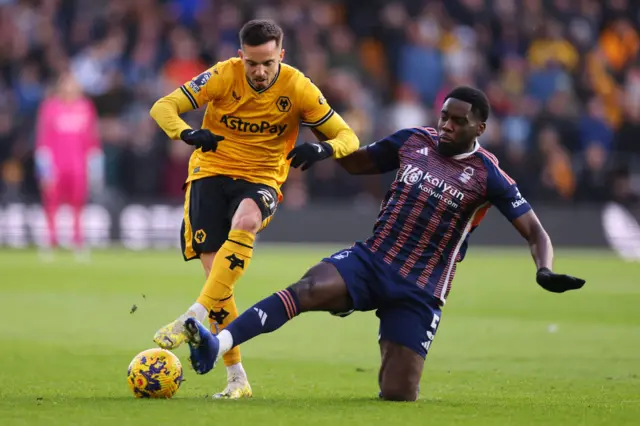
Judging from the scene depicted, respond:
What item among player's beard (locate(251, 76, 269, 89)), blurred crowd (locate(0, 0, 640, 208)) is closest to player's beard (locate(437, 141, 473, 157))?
player's beard (locate(251, 76, 269, 89))

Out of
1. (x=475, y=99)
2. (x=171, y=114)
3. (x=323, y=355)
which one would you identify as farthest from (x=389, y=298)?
(x=323, y=355)

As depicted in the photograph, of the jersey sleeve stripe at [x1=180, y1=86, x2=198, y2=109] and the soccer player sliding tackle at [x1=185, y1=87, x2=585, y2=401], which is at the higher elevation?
the jersey sleeve stripe at [x1=180, y1=86, x2=198, y2=109]

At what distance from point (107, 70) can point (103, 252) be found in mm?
3431

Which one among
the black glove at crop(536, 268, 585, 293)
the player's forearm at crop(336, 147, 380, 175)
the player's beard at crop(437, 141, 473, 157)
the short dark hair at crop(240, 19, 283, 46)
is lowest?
the black glove at crop(536, 268, 585, 293)

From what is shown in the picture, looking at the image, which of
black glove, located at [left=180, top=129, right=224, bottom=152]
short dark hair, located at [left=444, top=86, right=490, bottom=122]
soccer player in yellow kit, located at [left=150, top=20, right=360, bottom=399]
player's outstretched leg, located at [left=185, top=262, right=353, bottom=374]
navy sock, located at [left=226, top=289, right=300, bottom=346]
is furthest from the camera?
soccer player in yellow kit, located at [left=150, top=20, right=360, bottom=399]

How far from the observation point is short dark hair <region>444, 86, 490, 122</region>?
7598 millimetres

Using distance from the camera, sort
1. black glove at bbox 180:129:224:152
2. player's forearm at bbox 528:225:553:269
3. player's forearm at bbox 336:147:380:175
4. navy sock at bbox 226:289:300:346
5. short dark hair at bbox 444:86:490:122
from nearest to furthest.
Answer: navy sock at bbox 226:289:300:346 → player's forearm at bbox 528:225:553:269 → black glove at bbox 180:129:224:152 → short dark hair at bbox 444:86:490:122 → player's forearm at bbox 336:147:380:175

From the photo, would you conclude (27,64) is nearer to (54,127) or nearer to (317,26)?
(54,127)

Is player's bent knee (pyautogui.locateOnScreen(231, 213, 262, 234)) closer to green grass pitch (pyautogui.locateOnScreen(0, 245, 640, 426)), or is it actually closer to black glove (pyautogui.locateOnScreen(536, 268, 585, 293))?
green grass pitch (pyautogui.locateOnScreen(0, 245, 640, 426))

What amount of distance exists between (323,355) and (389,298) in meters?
2.64

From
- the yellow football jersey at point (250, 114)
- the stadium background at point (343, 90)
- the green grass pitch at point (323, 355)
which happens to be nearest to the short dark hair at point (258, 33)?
the yellow football jersey at point (250, 114)

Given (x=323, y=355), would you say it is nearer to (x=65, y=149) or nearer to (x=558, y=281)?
(x=558, y=281)

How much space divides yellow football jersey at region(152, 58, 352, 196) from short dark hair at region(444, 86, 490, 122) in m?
0.79

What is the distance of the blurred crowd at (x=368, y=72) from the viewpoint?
2231 cm
